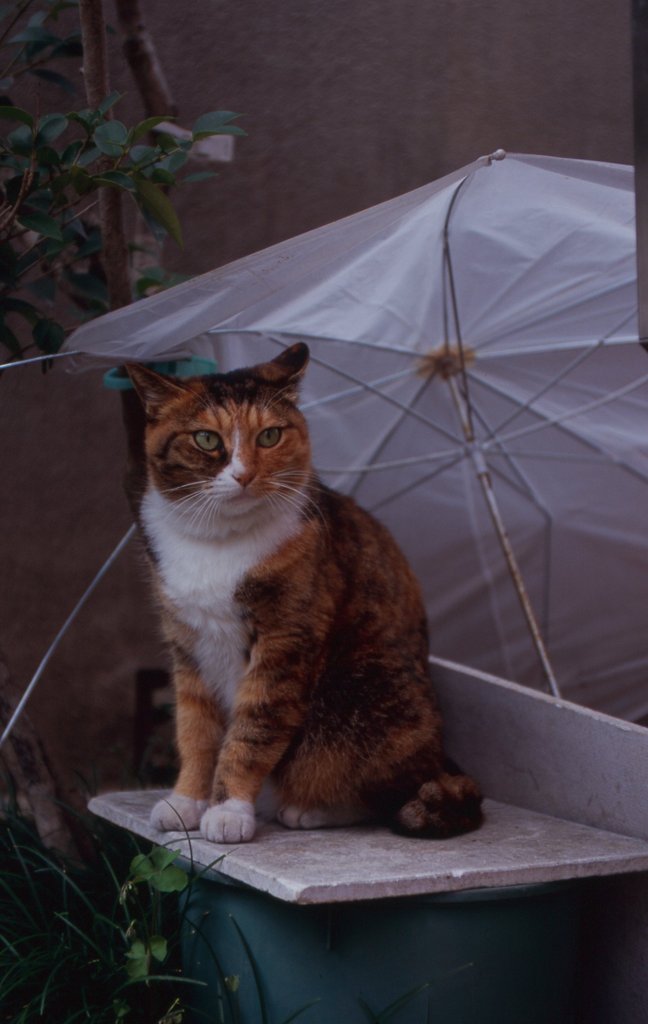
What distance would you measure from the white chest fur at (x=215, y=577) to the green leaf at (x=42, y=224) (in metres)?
0.56

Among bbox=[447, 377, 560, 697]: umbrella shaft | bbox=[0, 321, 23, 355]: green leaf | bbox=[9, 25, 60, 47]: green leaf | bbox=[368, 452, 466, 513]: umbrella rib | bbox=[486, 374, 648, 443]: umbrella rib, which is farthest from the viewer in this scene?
bbox=[368, 452, 466, 513]: umbrella rib

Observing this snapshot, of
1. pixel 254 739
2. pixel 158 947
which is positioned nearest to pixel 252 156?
pixel 254 739

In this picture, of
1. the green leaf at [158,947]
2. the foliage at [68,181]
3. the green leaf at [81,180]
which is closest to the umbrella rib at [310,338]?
the foliage at [68,181]

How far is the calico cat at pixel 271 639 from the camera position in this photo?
2.10m

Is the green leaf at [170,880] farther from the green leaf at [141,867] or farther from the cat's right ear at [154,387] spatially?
the cat's right ear at [154,387]

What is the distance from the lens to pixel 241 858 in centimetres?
187

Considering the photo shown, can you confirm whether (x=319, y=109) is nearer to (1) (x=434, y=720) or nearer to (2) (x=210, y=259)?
(2) (x=210, y=259)

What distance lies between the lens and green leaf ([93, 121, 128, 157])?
6.78ft

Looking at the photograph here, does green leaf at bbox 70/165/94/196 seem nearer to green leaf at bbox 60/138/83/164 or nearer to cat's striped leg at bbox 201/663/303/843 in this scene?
green leaf at bbox 60/138/83/164

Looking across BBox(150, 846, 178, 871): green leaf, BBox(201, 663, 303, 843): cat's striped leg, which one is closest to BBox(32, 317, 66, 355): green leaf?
BBox(201, 663, 303, 843): cat's striped leg

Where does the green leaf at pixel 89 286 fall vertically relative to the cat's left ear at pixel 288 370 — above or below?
above

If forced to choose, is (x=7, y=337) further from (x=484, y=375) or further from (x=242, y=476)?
(x=484, y=375)

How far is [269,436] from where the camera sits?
218 centimetres

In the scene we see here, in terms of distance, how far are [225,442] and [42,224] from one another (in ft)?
1.87
